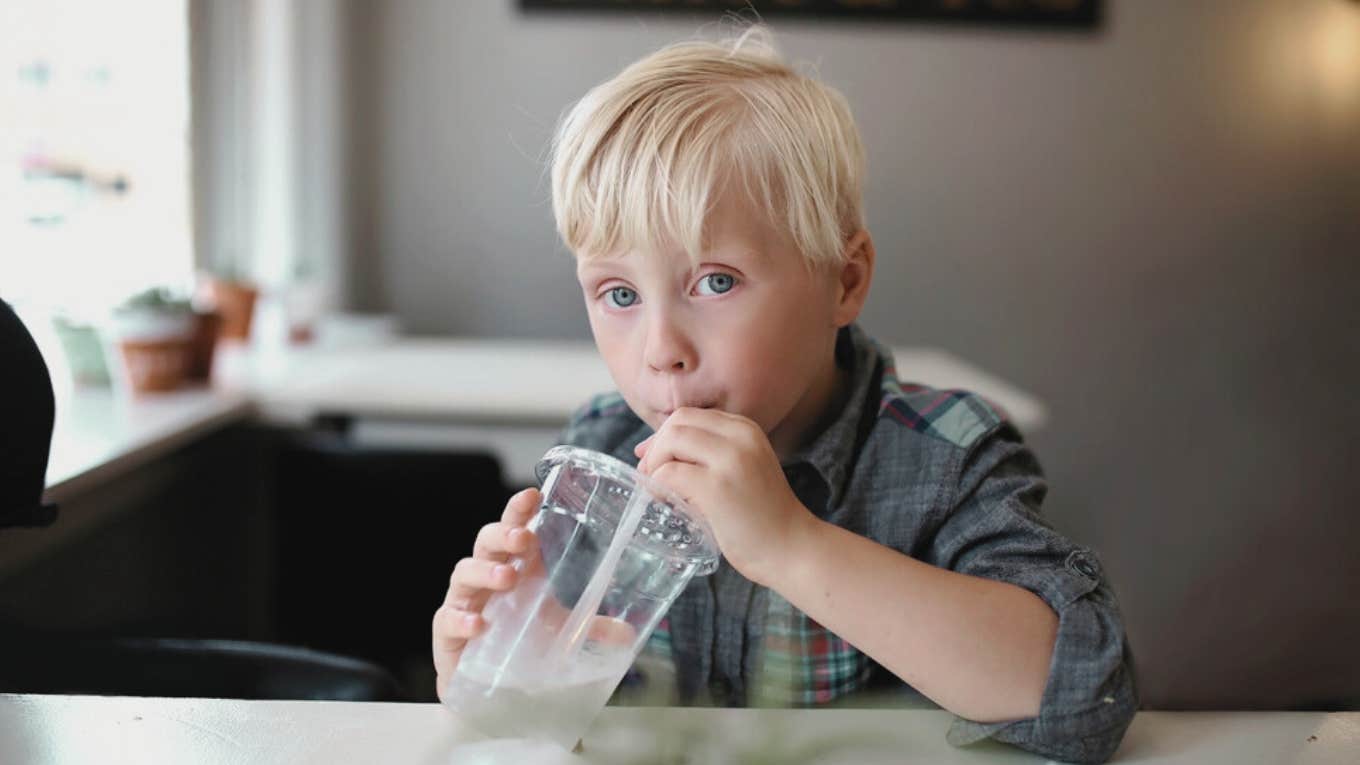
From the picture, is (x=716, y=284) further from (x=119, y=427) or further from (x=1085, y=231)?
(x=1085, y=231)

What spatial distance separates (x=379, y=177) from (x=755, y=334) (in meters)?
2.62

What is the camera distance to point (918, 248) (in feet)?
11.1

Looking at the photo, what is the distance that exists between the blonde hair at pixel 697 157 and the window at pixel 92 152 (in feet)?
4.34

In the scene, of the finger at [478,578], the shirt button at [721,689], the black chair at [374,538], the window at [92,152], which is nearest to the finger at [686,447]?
the finger at [478,578]

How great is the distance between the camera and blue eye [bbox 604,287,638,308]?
2.91ft

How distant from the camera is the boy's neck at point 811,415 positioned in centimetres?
104

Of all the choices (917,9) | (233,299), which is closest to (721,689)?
(233,299)

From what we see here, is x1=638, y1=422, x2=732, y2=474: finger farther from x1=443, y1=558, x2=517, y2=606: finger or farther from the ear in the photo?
the ear

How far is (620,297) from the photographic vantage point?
2.93 ft

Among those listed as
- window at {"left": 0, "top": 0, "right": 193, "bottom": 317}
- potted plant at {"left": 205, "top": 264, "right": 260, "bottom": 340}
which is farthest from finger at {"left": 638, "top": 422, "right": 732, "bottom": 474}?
potted plant at {"left": 205, "top": 264, "right": 260, "bottom": 340}

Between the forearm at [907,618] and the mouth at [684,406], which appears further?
the mouth at [684,406]

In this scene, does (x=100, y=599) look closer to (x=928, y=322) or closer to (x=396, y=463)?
(x=396, y=463)

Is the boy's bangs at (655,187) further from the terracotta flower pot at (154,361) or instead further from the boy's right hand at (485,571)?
the terracotta flower pot at (154,361)

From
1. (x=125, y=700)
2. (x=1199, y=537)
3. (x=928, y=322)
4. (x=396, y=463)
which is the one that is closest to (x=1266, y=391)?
(x=1199, y=537)
